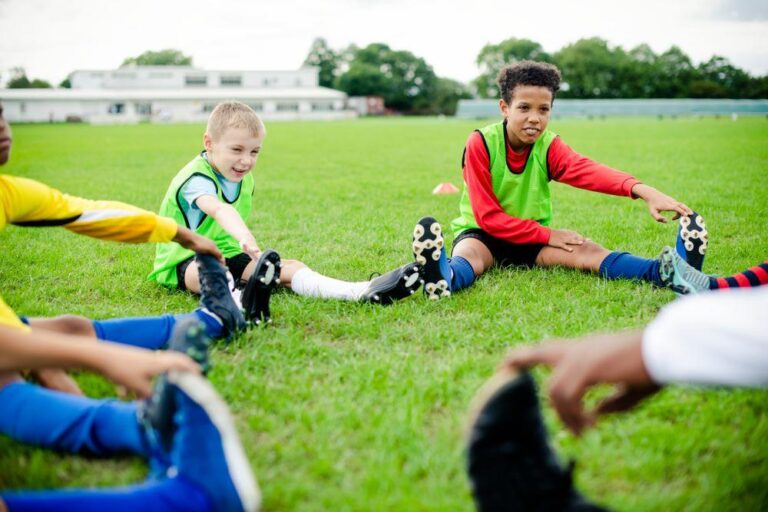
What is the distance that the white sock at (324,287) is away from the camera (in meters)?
3.33

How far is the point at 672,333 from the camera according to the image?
111 centimetres

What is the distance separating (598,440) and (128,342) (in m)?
1.91

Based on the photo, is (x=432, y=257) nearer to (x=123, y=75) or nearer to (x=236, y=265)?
(x=236, y=265)

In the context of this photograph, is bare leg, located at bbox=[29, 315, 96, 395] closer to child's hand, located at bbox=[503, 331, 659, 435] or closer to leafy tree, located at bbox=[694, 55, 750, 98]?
child's hand, located at bbox=[503, 331, 659, 435]

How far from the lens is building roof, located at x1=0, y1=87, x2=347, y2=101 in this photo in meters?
59.2

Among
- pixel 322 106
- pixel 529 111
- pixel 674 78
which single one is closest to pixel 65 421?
pixel 529 111

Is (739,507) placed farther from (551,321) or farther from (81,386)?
(81,386)

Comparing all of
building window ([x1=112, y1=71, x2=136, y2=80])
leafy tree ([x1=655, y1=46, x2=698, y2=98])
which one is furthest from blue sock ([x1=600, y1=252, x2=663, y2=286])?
building window ([x1=112, y1=71, x2=136, y2=80])

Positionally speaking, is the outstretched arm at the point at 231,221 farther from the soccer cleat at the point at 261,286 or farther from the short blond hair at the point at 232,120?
the short blond hair at the point at 232,120

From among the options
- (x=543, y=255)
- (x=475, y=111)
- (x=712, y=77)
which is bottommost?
(x=543, y=255)

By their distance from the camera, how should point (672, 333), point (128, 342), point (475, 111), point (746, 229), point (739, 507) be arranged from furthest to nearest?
1. point (475, 111)
2. point (746, 229)
3. point (128, 342)
4. point (739, 507)
5. point (672, 333)

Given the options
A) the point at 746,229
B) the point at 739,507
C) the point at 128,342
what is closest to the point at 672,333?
the point at 739,507

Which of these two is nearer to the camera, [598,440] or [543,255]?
[598,440]

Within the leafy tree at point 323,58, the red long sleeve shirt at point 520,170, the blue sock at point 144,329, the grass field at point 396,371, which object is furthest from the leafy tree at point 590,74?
the blue sock at point 144,329
